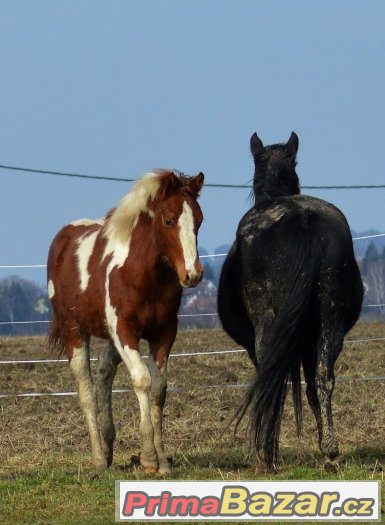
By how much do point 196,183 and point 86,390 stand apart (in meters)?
1.89

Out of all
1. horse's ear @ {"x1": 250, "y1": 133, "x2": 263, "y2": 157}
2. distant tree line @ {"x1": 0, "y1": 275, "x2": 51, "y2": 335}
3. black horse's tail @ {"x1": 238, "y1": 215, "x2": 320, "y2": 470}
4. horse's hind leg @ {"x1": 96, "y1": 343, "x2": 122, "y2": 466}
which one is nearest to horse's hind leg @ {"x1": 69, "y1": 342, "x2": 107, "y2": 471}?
horse's hind leg @ {"x1": 96, "y1": 343, "x2": 122, "y2": 466}

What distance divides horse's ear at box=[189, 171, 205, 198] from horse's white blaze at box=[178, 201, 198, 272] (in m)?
0.23

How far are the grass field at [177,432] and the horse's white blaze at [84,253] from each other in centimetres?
138

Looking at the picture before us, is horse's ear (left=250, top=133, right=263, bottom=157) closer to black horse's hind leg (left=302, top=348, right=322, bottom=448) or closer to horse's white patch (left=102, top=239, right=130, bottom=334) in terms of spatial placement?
horse's white patch (left=102, top=239, right=130, bottom=334)

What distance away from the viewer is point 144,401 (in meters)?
8.16

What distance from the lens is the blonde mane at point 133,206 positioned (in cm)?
844

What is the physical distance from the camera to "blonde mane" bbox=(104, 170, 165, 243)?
8.44 metres

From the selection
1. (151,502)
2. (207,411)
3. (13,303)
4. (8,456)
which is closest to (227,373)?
(207,411)

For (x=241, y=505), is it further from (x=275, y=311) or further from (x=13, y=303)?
(x=13, y=303)

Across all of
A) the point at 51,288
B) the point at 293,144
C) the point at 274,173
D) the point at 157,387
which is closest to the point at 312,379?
the point at 157,387

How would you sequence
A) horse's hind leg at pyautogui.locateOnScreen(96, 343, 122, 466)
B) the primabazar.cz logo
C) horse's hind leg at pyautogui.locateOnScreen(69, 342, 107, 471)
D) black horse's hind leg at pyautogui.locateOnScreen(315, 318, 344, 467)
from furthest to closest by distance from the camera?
horse's hind leg at pyautogui.locateOnScreen(96, 343, 122, 466) → horse's hind leg at pyautogui.locateOnScreen(69, 342, 107, 471) → black horse's hind leg at pyautogui.locateOnScreen(315, 318, 344, 467) → the primabazar.cz logo

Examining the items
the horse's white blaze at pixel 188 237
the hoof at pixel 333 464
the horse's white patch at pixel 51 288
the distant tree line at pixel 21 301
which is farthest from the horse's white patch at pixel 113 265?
the distant tree line at pixel 21 301

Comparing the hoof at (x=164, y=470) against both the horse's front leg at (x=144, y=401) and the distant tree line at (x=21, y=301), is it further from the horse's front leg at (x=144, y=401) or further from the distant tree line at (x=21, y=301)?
the distant tree line at (x=21, y=301)

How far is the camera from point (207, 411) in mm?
12266
